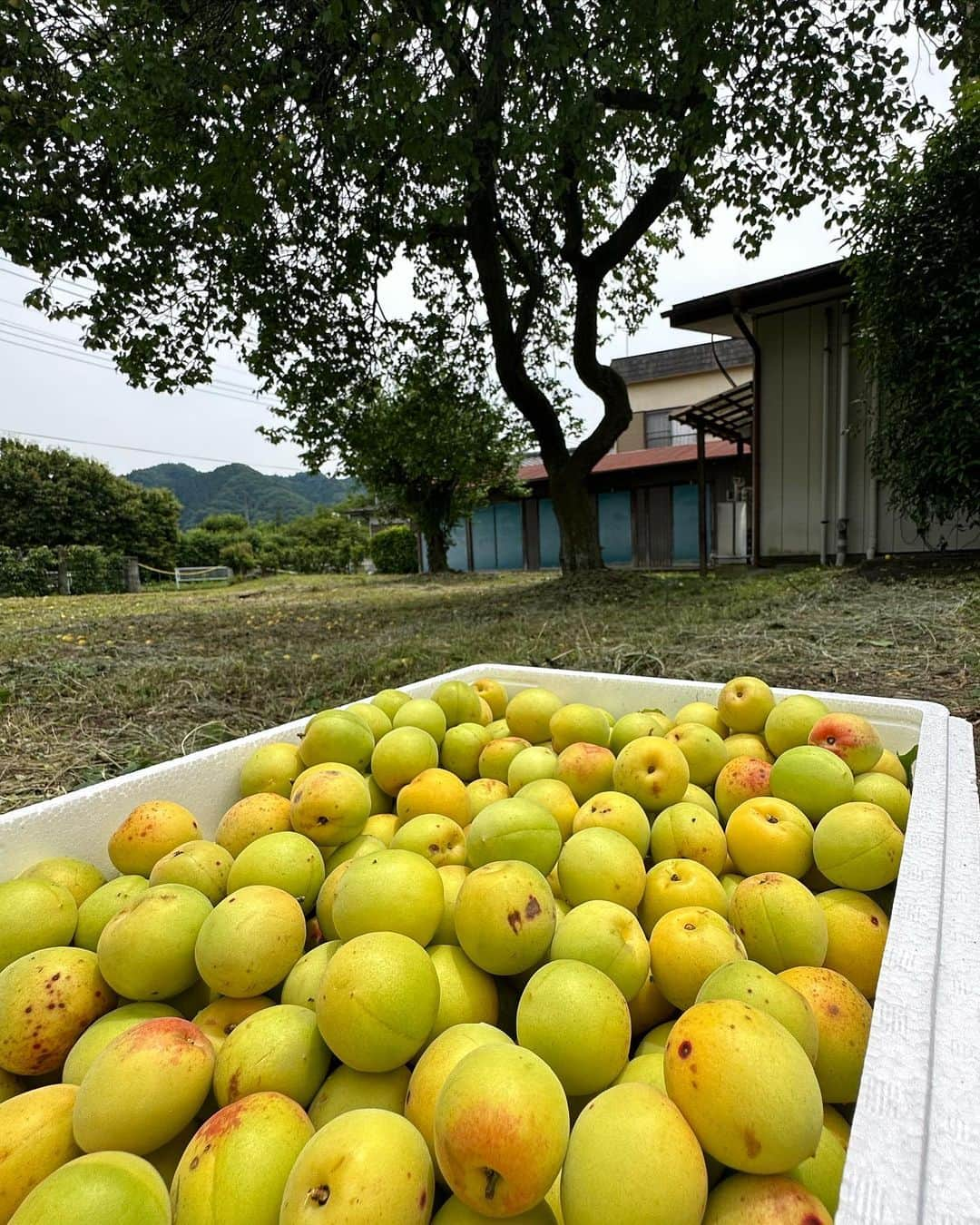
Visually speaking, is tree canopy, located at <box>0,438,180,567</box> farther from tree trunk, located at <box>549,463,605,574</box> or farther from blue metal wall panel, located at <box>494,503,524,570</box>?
tree trunk, located at <box>549,463,605,574</box>

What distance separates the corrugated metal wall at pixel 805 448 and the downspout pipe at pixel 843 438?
0.07m

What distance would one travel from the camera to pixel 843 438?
960cm

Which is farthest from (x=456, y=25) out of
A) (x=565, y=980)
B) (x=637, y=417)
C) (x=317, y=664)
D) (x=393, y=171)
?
(x=637, y=417)

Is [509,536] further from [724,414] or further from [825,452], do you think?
[825,452]

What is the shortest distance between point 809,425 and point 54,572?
26.2 metres

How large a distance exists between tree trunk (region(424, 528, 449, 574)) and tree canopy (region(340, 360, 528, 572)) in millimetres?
33

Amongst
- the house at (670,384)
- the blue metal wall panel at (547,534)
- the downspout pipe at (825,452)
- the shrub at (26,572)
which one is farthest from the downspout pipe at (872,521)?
the shrub at (26,572)

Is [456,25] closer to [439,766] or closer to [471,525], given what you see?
[439,766]

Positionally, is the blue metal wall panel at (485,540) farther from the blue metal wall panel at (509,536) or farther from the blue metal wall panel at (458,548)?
the blue metal wall panel at (458,548)

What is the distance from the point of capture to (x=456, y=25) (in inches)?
215

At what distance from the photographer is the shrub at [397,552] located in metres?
27.4

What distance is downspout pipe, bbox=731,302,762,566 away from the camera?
1021cm

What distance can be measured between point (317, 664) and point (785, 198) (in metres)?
8.32

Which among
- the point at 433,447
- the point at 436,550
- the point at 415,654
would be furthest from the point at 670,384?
the point at 415,654
